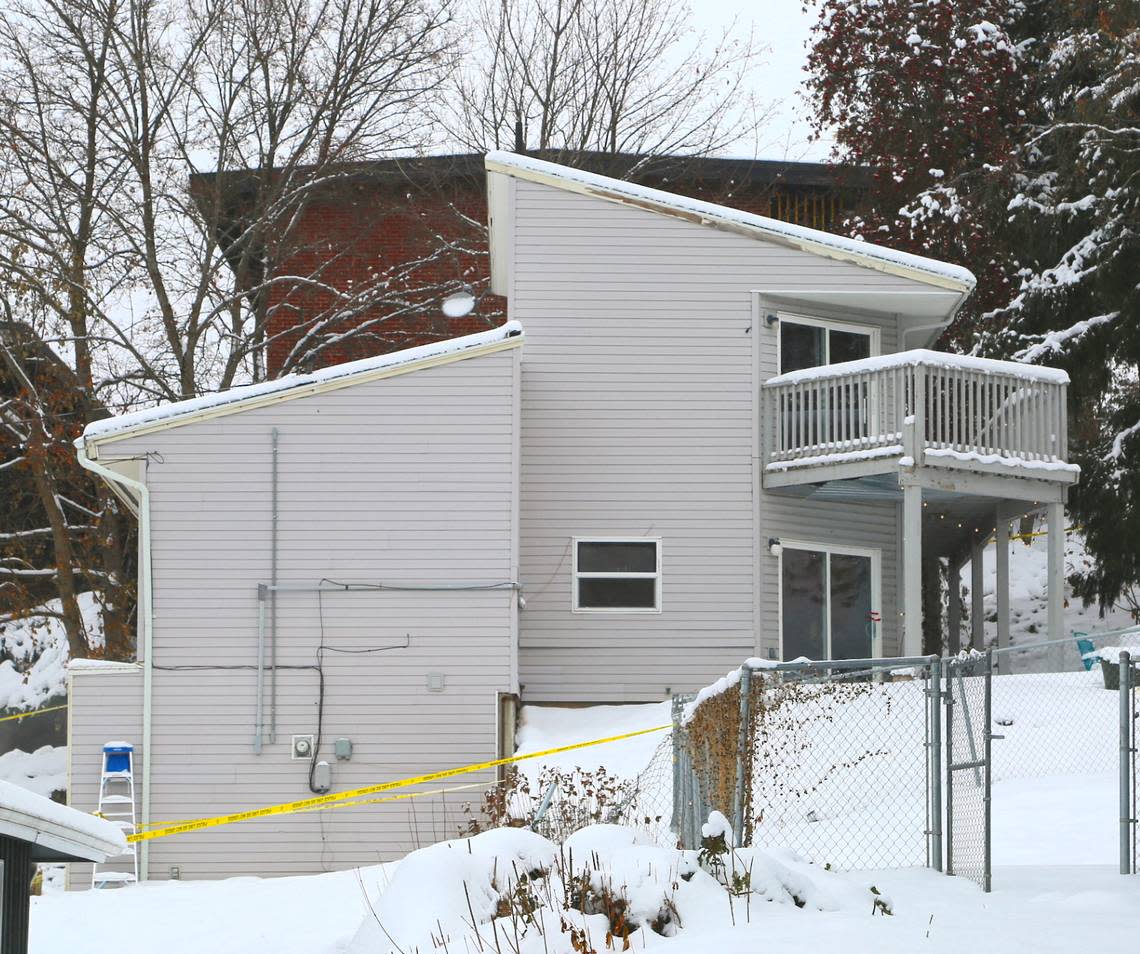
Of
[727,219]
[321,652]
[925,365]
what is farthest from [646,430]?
[321,652]

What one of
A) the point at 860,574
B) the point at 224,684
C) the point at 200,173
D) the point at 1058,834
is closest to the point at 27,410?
the point at 200,173

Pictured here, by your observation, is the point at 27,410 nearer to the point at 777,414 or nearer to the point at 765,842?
the point at 777,414

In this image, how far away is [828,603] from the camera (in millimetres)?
21781

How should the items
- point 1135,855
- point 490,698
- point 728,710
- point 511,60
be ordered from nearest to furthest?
point 1135,855
point 728,710
point 490,698
point 511,60

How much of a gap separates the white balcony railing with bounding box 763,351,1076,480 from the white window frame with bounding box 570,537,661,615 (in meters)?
1.91

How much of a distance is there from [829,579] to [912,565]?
1.95 meters

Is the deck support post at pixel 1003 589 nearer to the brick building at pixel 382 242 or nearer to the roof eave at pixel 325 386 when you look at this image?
the roof eave at pixel 325 386

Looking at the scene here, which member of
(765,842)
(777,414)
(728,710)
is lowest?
(765,842)

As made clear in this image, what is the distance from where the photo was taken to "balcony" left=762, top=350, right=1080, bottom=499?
65.7 feet

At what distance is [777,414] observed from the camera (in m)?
21.4

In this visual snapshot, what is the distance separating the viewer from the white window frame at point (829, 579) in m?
21.3

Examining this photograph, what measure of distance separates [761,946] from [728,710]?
157 inches

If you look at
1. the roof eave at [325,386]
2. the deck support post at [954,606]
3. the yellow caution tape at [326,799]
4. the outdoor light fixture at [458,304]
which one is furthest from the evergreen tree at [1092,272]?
the yellow caution tape at [326,799]

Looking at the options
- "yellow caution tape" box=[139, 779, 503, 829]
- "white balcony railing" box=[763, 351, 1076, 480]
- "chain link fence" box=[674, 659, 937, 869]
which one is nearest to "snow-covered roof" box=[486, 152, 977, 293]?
"white balcony railing" box=[763, 351, 1076, 480]
